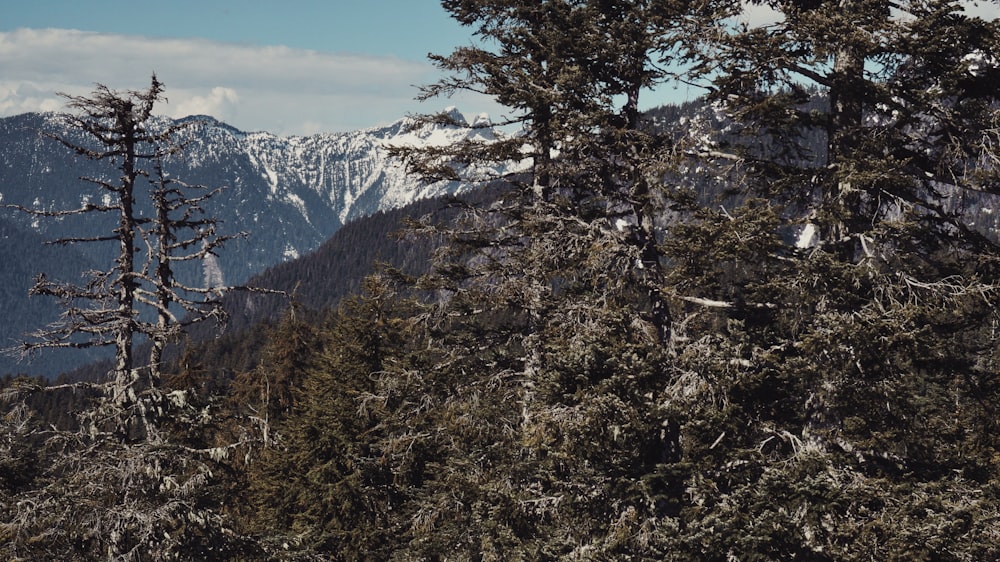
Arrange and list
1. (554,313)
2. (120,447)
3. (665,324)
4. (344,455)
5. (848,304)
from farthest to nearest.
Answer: (344,455) → (554,313) → (665,324) → (120,447) → (848,304)

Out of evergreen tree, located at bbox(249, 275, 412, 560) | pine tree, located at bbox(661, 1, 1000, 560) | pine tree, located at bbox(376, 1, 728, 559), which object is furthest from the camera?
evergreen tree, located at bbox(249, 275, 412, 560)

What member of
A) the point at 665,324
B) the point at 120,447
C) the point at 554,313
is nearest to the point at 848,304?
the point at 665,324

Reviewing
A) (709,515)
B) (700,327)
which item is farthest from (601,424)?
(700,327)

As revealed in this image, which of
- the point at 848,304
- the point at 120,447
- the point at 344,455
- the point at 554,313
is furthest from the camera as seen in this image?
the point at 344,455

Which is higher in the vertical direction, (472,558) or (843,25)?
(843,25)

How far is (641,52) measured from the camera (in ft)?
45.5

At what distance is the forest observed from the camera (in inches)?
372

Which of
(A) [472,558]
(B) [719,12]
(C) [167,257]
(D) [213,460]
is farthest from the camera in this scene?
(C) [167,257]

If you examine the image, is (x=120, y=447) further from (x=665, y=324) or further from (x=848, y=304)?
(x=848, y=304)

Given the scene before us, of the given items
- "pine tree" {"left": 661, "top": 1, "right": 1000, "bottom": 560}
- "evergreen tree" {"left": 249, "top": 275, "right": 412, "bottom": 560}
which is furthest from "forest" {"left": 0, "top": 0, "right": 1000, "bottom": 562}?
"evergreen tree" {"left": 249, "top": 275, "right": 412, "bottom": 560}

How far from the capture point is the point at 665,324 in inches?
520

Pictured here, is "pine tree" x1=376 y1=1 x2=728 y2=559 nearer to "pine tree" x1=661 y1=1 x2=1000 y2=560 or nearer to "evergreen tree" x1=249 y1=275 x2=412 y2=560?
"pine tree" x1=661 y1=1 x2=1000 y2=560

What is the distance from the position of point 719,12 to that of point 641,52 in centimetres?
273

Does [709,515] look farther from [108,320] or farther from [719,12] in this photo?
[108,320]
